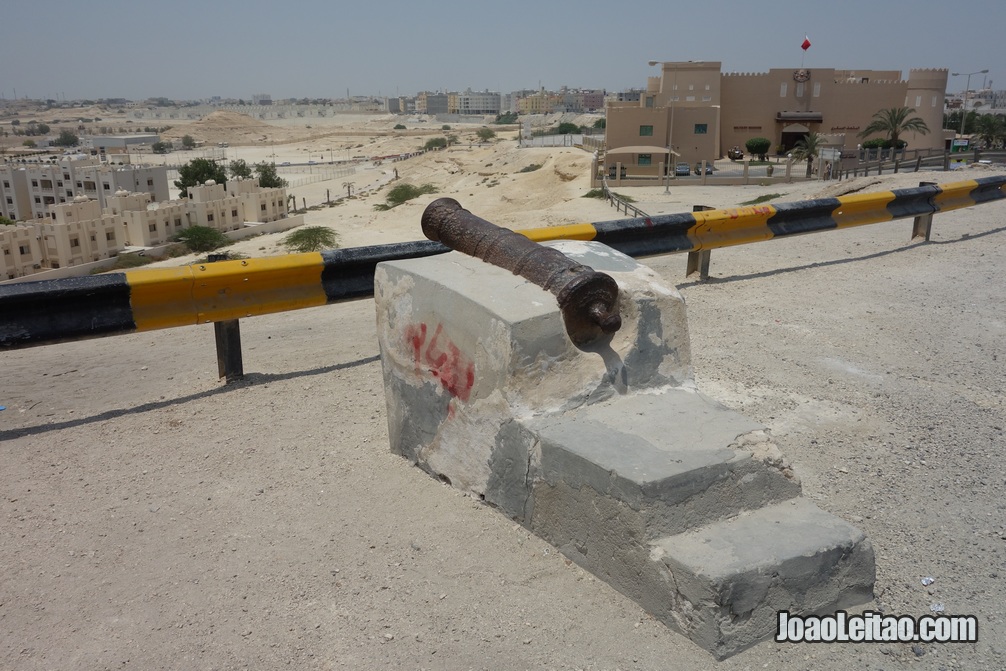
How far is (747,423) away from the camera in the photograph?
3107 millimetres

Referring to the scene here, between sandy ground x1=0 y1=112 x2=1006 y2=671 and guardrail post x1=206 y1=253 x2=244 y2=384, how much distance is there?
0.10 meters

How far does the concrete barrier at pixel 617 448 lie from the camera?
258 centimetres

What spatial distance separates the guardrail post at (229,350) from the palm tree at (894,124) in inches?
2078

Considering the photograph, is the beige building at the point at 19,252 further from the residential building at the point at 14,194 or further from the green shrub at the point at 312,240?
the residential building at the point at 14,194

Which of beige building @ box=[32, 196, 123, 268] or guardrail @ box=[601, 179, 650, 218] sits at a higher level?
guardrail @ box=[601, 179, 650, 218]

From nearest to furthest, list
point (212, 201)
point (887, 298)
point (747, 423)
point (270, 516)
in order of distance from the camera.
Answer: point (747, 423), point (270, 516), point (887, 298), point (212, 201)

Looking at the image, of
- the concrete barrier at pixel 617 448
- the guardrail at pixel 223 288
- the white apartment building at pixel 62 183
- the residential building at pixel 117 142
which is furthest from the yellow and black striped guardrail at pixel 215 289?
the residential building at pixel 117 142

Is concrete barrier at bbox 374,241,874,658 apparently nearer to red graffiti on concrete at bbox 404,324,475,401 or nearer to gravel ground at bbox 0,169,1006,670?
red graffiti on concrete at bbox 404,324,475,401

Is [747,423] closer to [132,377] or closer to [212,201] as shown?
[132,377]

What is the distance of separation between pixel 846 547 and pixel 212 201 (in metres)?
46.6

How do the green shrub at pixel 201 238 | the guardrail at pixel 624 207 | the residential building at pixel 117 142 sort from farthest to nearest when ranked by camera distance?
the residential building at pixel 117 142, the green shrub at pixel 201 238, the guardrail at pixel 624 207

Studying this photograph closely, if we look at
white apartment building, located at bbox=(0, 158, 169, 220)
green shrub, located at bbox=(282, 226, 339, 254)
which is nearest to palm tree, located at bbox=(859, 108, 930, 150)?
green shrub, located at bbox=(282, 226, 339, 254)

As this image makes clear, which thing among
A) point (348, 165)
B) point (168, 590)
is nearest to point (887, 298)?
point (168, 590)

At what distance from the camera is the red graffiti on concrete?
3.45m
